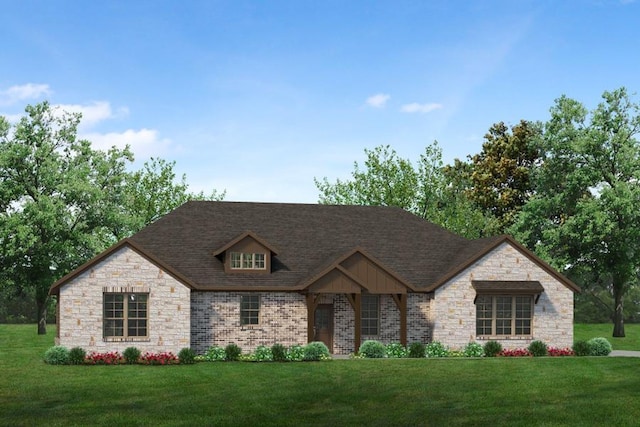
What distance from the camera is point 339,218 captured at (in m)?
42.8

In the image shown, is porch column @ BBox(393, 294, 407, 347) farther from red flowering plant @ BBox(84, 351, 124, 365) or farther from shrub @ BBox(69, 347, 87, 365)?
shrub @ BBox(69, 347, 87, 365)

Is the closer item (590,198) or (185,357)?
(185,357)

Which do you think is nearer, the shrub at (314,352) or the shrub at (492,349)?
the shrub at (314,352)

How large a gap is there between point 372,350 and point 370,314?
2968mm

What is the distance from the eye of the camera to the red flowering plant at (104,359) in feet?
106

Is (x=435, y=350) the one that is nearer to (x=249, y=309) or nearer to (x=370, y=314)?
(x=370, y=314)

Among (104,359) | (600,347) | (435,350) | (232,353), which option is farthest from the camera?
(600,347)

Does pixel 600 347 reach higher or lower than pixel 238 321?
lower

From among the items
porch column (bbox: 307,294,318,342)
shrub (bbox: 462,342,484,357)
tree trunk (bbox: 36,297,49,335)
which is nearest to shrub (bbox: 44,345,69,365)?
porch column (bbox: 307,294,318,342)

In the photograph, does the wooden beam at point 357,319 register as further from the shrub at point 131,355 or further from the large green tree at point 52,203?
the large green tree at point 52,203

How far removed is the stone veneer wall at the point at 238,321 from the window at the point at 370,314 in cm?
284

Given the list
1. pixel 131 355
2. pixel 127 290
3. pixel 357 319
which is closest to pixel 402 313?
pixel 357 319

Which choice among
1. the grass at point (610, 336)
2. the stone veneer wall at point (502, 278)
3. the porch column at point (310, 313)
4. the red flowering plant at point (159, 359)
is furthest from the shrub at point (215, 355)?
the grass at point (610, 336)

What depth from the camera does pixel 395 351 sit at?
117 feet
